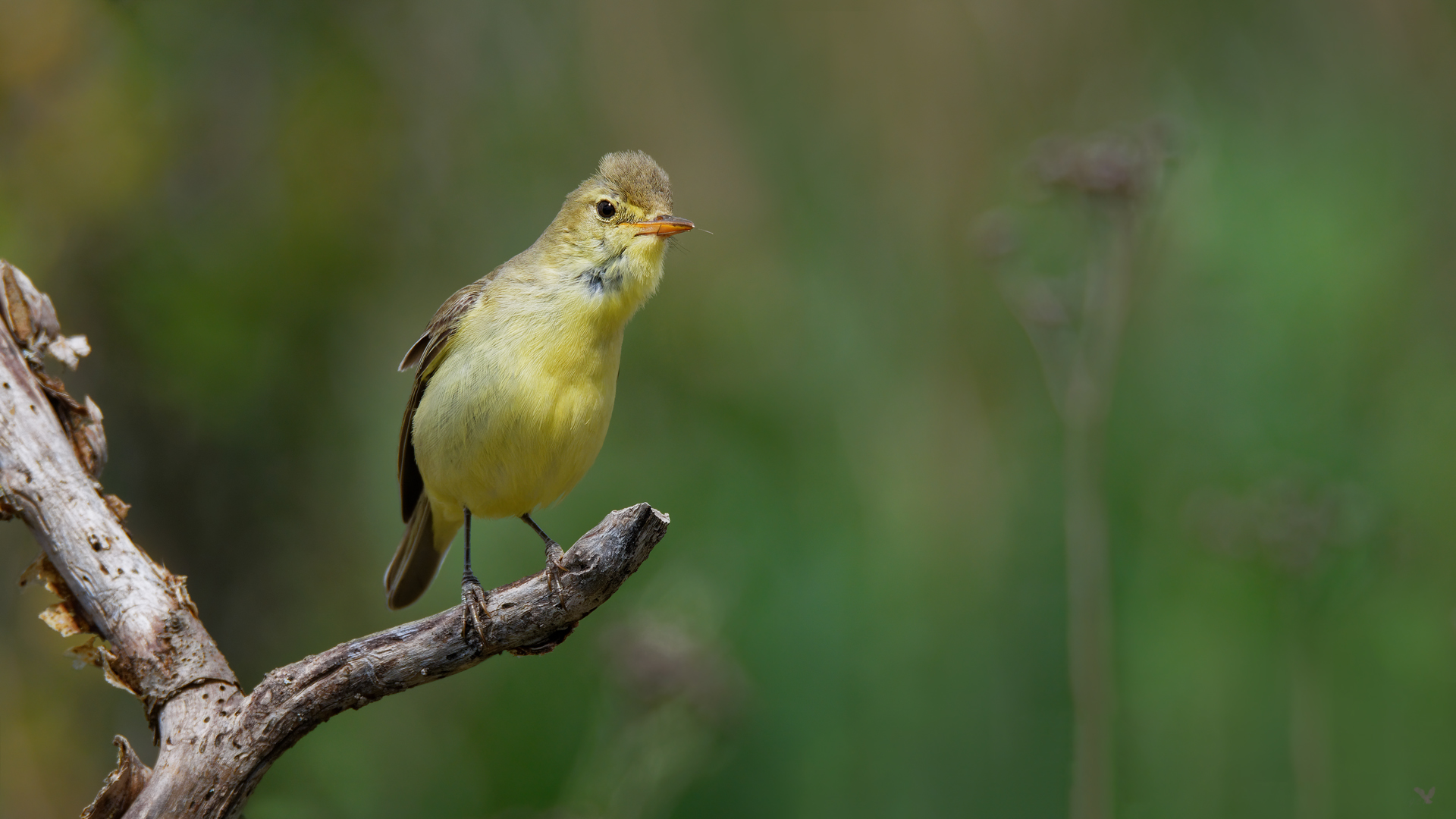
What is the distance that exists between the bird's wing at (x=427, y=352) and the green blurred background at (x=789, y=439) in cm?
94

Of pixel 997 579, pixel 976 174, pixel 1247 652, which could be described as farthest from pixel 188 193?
pixel 1247 652

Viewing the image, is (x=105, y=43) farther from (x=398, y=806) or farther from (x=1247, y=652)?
(x=1247, y=652)

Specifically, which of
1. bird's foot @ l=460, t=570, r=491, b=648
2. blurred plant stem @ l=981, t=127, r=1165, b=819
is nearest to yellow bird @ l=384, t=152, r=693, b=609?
bird's foot @ l=460, t=570, r=491, b=648

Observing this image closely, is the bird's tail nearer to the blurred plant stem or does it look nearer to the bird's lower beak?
the bird's lower beak

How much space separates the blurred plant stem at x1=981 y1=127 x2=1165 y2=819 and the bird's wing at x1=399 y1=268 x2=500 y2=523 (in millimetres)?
1828

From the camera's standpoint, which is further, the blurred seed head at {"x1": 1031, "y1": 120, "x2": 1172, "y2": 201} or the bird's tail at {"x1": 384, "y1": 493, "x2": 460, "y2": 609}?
the blurred seed head at {"x1": 1031, "y1": 120, "x2": 1172, "y2": 201}

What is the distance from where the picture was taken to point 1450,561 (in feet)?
14.0

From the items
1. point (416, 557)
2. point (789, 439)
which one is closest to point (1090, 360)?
point (789, 439)

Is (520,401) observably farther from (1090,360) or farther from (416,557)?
(1090,360)

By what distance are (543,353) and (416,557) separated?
120cm

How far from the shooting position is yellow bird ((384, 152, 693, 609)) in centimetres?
291

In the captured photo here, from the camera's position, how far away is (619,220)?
10.4ft

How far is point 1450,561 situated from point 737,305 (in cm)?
319

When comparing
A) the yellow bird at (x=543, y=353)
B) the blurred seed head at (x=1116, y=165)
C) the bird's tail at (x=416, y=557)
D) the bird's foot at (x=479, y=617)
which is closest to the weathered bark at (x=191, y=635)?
the bird's foot at (x=479, y=617)
